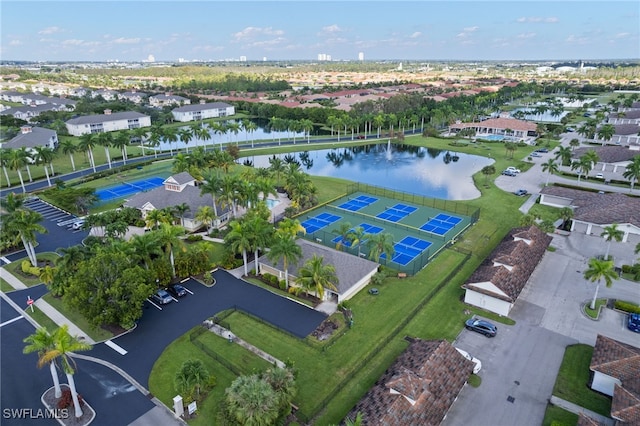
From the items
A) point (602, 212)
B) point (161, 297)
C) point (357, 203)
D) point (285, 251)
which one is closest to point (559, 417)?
point (285, 251)

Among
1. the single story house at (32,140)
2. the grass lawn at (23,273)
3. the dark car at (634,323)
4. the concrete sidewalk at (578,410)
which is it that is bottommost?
the concrete sidewalk at (578,410)

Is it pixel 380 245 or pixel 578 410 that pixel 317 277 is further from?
pixel 578 410

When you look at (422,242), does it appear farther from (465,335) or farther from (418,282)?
(465,335)

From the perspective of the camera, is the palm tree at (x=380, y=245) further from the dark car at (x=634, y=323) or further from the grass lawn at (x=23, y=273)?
the grass lawn at (x=23, y=273)

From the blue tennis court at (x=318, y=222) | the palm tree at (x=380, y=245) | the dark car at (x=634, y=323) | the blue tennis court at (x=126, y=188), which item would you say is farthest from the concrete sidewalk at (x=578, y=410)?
the blue tennis court at (x=126, y=188)

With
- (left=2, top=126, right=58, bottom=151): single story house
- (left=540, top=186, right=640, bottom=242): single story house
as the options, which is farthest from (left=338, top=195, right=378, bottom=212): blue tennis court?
(left=2, top=126, right=58, bottom=151): single story house

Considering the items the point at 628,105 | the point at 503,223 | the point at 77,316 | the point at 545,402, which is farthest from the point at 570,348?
the point at 628,105

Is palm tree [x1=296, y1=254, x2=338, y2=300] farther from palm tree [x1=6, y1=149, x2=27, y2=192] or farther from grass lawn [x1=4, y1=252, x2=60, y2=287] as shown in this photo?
palm tree [x1=6, y1=149, x2=27, y2=192]
